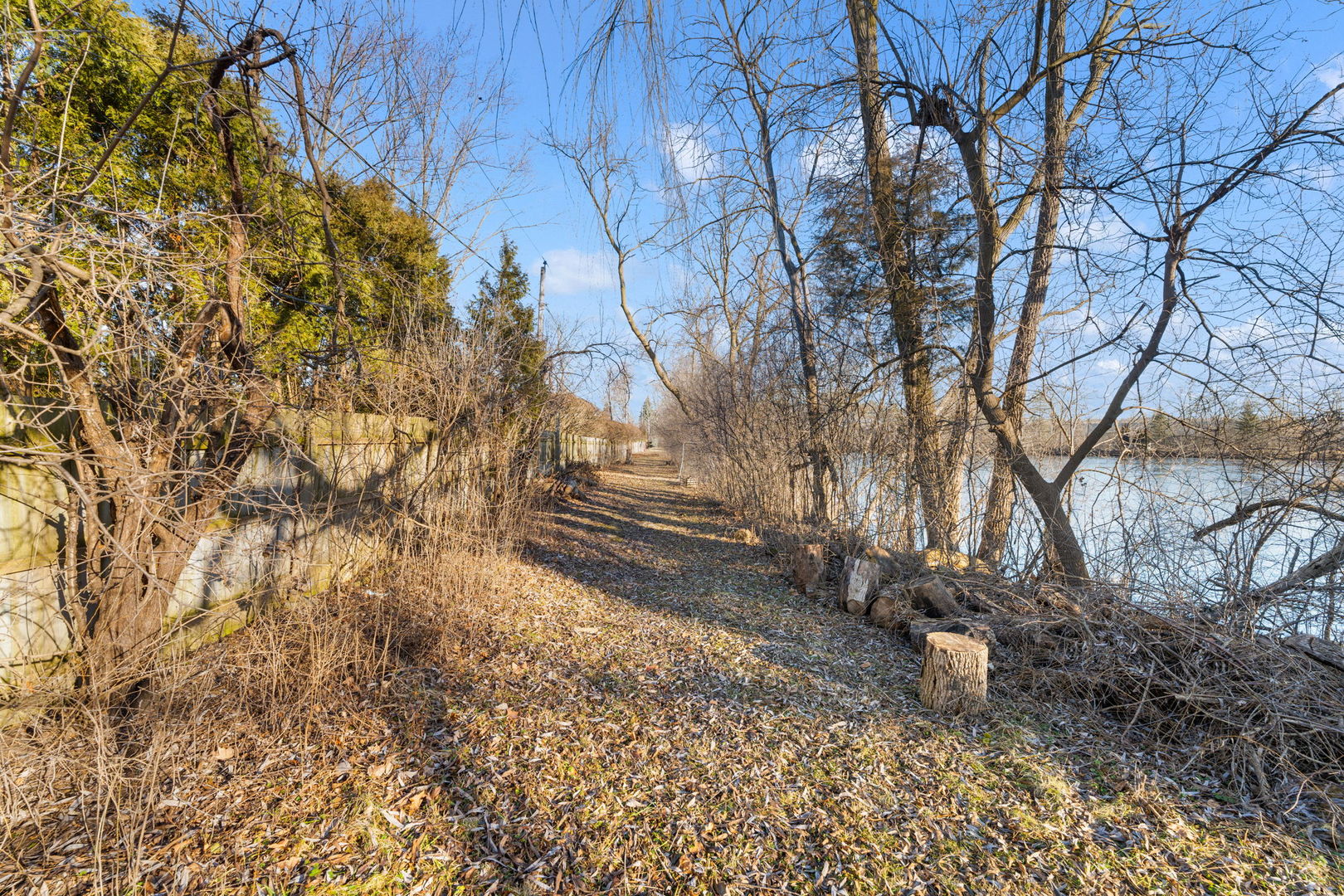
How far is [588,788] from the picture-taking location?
8.13 ft

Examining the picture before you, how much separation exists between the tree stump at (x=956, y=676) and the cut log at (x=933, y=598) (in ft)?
4.63

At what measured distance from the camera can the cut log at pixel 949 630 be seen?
403 centimetres

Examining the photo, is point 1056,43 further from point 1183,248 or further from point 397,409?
point 397,409

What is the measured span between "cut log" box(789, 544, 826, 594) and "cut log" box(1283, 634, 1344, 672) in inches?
138

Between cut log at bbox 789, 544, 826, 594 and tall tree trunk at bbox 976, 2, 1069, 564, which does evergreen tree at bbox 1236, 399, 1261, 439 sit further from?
cut log at bbox 789, 544, 826, 594

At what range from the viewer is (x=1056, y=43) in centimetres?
479

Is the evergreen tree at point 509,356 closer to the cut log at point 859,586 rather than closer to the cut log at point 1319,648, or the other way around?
the cut log at point 859,586

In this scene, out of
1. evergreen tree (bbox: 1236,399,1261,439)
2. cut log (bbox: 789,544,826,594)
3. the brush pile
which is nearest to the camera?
the brush pile

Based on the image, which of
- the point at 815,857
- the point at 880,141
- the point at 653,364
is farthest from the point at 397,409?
the point at 653,364

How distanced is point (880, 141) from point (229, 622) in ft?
21.9

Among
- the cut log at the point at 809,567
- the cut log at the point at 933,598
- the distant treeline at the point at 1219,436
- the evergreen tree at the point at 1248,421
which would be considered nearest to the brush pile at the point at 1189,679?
the cut log at the point at 933,598

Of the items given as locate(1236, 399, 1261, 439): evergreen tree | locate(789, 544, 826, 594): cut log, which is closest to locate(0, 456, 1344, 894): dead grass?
locate(789, 544, 826, 594): cut log

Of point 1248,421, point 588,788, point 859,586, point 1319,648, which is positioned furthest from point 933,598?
point 588,788

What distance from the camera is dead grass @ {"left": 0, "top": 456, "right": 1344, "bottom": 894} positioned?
2.02 m
